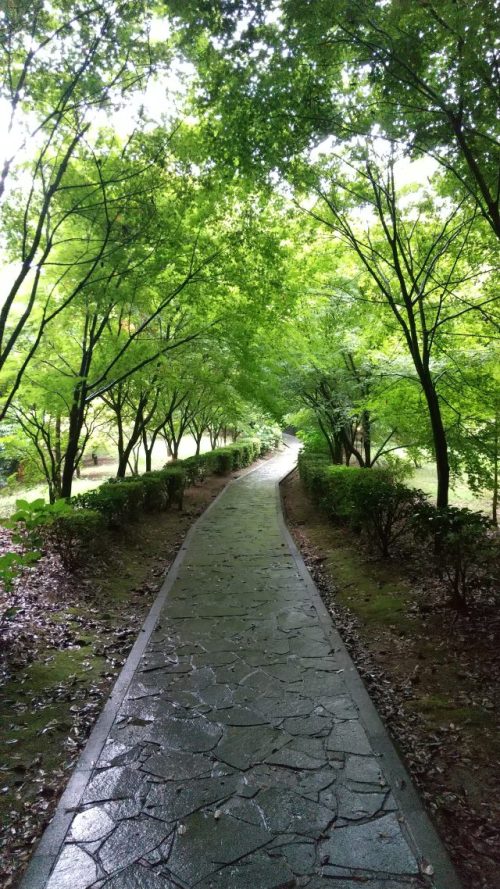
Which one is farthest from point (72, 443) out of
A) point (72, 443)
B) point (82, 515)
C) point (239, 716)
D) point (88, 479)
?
point (88, 479)

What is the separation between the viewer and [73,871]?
264cm

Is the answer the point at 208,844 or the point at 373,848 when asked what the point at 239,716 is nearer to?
the point at 208,844

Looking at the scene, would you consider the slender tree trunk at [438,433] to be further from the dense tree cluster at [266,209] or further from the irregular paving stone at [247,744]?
the irregular paving stone at [247,744]

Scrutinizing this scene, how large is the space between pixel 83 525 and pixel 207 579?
2.23 metres

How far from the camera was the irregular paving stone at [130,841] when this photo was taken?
106 inches

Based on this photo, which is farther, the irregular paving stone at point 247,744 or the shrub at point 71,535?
the shrub at point 71,535

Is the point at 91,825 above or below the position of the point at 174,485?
below

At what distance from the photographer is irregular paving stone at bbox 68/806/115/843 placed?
2.86m

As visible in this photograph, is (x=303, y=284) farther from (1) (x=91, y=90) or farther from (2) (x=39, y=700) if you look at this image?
(2) (x=39, y=700)

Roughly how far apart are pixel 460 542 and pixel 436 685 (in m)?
1.54

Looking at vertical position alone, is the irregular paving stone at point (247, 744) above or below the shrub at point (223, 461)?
below

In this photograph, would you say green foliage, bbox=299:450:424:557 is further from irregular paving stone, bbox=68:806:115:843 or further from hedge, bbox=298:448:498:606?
irregular paving stone, bbox=68:806:115:843

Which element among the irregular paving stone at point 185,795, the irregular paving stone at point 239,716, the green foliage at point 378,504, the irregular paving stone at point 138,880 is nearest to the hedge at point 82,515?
the irregular paving stone at point 239,716

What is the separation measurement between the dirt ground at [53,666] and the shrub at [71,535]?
22 centimetres
